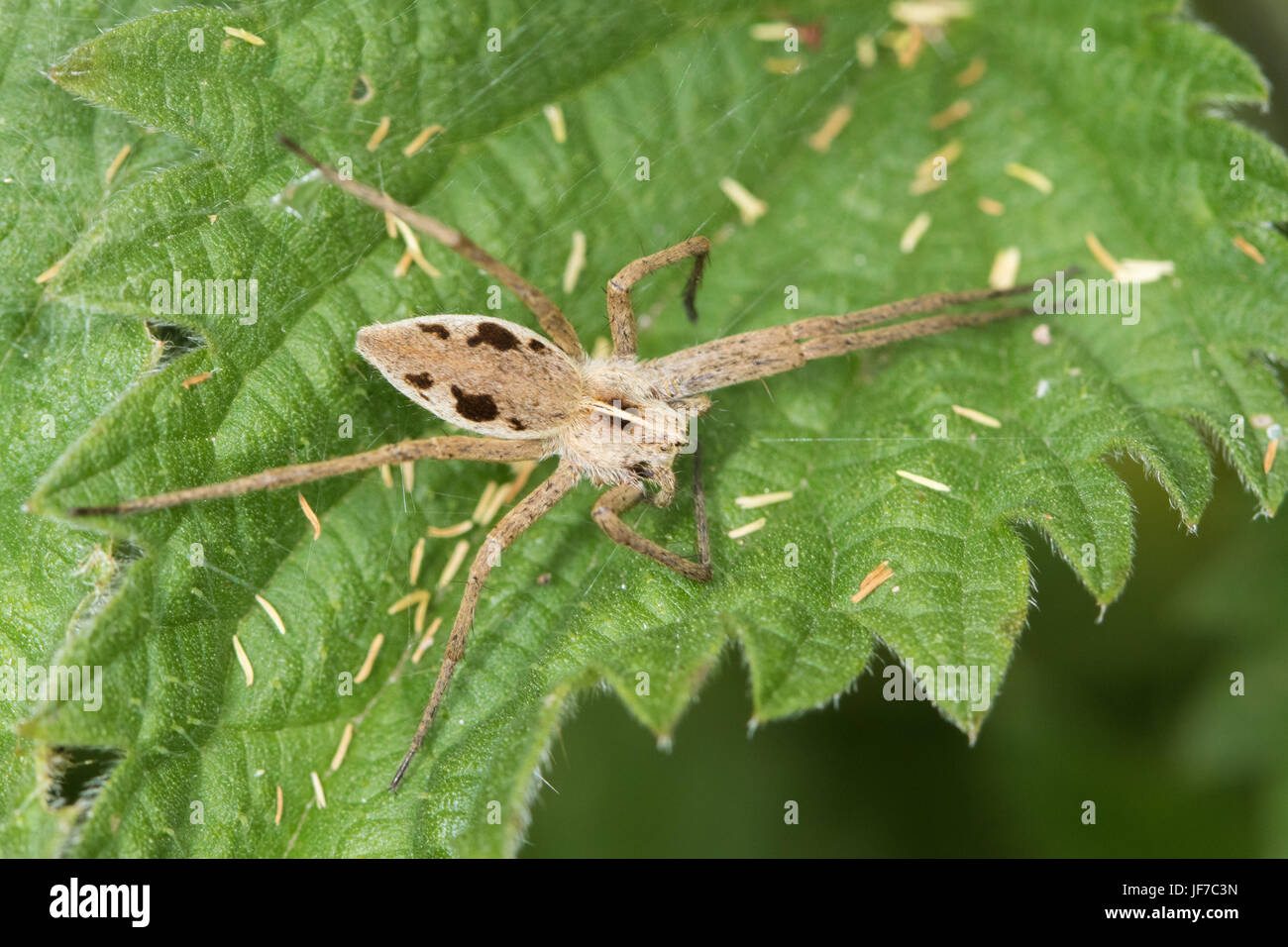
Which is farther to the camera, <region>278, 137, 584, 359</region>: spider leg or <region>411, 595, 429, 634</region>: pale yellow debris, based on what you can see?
<region>411, 595, 429, 634</region>: pale yellow debris

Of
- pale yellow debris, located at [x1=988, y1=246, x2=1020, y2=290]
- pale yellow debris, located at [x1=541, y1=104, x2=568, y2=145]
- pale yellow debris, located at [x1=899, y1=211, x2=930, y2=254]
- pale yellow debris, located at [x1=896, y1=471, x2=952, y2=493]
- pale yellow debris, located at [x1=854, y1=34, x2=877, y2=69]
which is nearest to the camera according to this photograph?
pale yellow debris, located at [x1=896, y1=471, x2=952, y2=493]

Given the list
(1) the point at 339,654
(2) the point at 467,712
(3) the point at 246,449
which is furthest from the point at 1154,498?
(3) the point at 246,449

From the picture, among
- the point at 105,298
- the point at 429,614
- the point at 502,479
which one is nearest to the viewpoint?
the point at 105,298

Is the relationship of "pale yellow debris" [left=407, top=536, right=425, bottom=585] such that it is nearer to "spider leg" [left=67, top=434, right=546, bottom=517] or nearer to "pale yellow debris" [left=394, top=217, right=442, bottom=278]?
"spider leg" [left=67, top=434, right=546, bottom=517]

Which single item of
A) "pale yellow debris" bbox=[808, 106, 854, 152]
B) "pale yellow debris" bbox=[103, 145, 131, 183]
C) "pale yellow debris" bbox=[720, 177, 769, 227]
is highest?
"pale yellow debris" bbox=[808, 106, 854, 152]

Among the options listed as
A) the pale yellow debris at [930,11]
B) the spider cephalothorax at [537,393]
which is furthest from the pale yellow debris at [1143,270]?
the spider cephalothorax at [537,393]

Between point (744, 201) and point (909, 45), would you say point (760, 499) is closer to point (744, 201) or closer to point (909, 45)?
point (744, 201)

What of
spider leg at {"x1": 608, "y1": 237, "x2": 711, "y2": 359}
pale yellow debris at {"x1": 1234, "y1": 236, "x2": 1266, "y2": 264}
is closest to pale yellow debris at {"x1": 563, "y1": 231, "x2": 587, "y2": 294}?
spider leg at {"x1": 608, "y1": 237, "x2": 711, "y2": 359}

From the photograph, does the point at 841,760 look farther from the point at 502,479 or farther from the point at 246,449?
the point at 246,449
